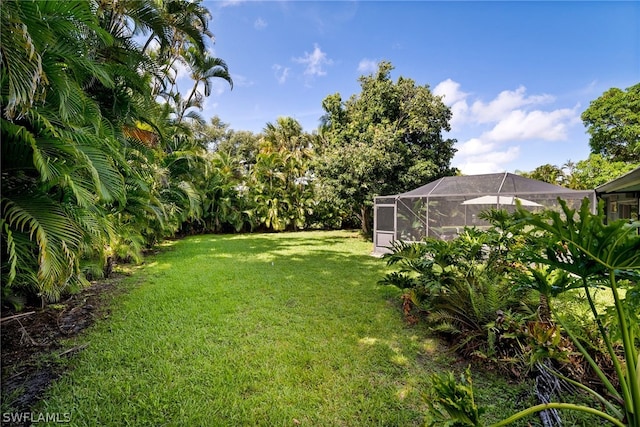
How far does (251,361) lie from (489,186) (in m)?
8.41

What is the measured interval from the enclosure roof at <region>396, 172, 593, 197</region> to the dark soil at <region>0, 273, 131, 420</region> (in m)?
8.36

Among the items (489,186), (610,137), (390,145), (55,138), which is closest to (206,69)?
(390,145)

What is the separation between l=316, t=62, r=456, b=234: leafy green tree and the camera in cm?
1062

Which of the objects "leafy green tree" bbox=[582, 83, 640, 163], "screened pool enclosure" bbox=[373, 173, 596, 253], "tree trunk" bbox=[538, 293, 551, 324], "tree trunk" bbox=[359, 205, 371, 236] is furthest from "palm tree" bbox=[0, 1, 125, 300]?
"leafy green tree" bbox=[582, 83, 640, 163]

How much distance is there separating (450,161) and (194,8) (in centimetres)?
1057

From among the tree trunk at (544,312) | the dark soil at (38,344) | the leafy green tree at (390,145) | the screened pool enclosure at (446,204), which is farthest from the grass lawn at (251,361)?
the leafy green tree at (390,145)

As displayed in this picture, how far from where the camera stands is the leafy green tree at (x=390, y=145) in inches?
418

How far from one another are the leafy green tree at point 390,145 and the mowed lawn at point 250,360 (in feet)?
20.8

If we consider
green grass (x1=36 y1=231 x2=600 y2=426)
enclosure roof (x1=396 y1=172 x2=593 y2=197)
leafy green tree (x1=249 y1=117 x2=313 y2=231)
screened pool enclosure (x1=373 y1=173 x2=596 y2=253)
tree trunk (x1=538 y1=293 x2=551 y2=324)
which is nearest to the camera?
green grass (x1=36 y1=231 x2=600 y2=426)

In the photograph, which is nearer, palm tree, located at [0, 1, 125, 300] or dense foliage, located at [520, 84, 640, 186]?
palm tree, located at [0, 1, 125, 300]

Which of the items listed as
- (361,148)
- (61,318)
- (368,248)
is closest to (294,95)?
(361,148)

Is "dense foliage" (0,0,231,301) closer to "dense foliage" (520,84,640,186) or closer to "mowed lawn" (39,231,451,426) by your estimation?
"mowed lawn" (39,231,451,426)

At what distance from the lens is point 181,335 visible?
3.34m

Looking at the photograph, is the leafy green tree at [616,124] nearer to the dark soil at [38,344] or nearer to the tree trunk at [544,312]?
the tree trunk at [544,312]
